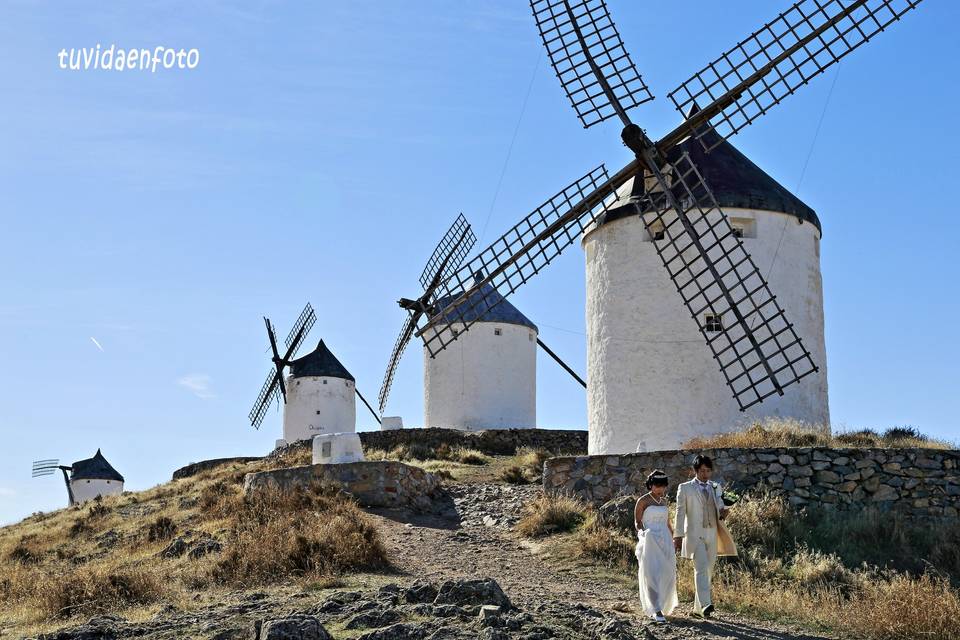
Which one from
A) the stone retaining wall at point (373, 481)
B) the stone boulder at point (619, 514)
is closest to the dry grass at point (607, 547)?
the stone boulder at point (619, 514)

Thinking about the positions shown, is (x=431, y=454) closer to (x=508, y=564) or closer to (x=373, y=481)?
(x=373, y=481)

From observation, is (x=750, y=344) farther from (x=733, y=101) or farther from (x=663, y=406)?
(x=733, y=101)

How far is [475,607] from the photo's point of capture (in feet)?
25.2

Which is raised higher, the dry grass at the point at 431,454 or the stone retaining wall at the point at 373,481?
the dry grass at the point at 431,454

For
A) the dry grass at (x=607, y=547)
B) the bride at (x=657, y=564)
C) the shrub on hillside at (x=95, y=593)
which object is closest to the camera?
the bride at (x=657, y=564)

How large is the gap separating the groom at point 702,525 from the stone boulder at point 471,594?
5.19 feet

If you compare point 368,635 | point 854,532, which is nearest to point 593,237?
point 854,532

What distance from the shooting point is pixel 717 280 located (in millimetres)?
14375

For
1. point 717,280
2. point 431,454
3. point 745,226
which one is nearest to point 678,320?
point 717,280

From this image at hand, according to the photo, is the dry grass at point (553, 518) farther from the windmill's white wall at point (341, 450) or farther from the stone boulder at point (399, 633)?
the stone boulder at point (399, 633)

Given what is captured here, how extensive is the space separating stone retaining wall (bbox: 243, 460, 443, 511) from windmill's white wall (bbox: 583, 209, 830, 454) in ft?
8.77

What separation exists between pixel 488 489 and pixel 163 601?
7.09m

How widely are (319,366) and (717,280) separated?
18.4 metres

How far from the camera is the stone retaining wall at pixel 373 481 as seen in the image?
14.9m
